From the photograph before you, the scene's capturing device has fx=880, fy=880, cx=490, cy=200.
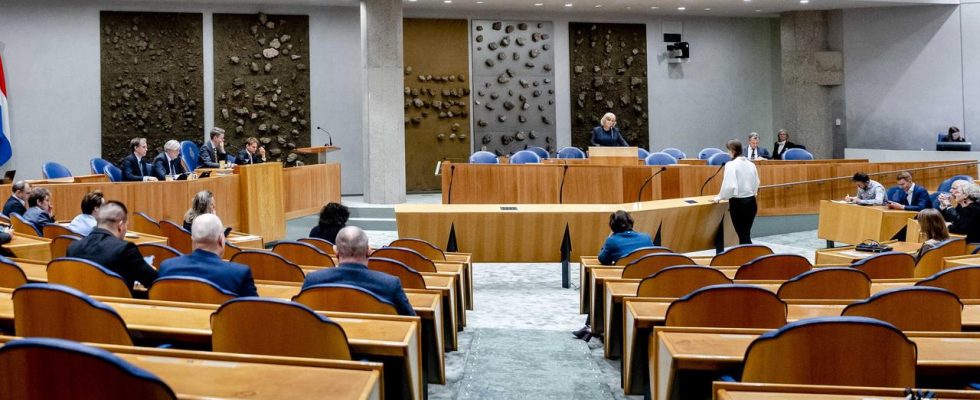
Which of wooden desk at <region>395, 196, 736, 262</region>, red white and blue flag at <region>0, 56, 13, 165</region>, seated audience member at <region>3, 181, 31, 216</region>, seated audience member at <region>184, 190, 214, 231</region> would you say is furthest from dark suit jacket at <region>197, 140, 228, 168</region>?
seated audience member at <region>184, 190, 214, 231</region>

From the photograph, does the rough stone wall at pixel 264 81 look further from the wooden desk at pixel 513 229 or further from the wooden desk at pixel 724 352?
the wooden desk at pixel 724 352

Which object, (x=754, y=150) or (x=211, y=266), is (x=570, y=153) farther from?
(x=211, y=266)

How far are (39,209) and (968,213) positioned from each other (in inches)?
294

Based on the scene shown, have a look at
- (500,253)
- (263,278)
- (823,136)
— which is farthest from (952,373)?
(823,136)

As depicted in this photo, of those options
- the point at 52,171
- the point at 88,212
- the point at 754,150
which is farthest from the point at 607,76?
the point at 88,212

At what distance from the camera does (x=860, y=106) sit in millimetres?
17766

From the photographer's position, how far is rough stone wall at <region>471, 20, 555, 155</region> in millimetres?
17656

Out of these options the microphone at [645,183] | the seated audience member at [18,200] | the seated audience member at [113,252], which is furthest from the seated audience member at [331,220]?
the microphone at [645,183]

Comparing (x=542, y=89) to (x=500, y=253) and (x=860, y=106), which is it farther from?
(x=500, y=253)

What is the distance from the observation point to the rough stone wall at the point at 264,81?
52.5 ft

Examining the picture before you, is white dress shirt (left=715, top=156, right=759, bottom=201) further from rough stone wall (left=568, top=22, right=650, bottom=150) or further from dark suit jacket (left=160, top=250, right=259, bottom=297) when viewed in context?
rough stone wall (left=568, top=22, right=650, bottom=150)

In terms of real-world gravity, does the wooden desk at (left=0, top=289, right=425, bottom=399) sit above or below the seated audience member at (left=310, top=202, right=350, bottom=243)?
below

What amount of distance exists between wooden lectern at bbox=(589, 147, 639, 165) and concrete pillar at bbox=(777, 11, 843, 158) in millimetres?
7237

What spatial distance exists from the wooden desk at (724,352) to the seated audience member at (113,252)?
260 cm
